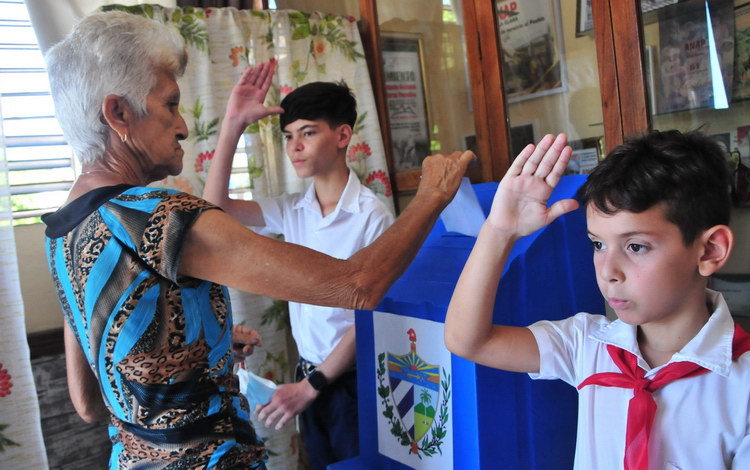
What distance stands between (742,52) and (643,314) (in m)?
0.71

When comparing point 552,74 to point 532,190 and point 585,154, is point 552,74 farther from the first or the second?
point 532,190

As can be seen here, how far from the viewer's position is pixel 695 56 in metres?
1.41

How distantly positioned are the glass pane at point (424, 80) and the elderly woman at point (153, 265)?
1.05m

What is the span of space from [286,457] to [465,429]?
1432 mm

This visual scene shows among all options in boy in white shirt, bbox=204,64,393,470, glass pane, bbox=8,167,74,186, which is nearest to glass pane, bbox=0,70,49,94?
glass pane, bbox=8,167,74,186

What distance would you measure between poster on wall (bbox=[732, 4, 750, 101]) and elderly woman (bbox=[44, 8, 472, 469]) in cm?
73

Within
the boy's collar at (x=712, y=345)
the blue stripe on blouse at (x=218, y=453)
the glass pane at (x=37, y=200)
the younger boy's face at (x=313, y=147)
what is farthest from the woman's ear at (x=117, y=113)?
the glass pane at (x=37, y=200)

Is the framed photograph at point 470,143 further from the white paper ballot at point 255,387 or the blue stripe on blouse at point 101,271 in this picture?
the blue stripe on blouse at point 101,271

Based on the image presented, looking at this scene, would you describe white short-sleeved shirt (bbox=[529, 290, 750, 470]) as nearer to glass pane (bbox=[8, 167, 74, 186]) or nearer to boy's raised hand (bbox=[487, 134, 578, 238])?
boy's raised hand (bbox=[487, 134, 578, 238])

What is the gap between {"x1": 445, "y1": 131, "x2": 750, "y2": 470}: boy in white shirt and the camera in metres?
0.92

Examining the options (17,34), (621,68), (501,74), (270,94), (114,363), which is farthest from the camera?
(270,94)

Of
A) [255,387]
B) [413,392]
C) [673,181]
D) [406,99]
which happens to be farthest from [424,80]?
[673,181]

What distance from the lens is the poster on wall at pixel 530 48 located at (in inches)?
69.7

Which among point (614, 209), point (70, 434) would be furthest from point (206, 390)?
point (70, 434)
